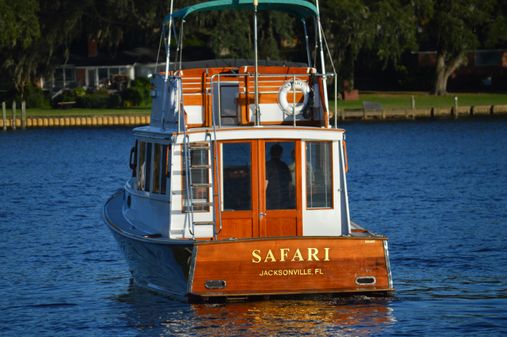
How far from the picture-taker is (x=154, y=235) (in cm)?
2252

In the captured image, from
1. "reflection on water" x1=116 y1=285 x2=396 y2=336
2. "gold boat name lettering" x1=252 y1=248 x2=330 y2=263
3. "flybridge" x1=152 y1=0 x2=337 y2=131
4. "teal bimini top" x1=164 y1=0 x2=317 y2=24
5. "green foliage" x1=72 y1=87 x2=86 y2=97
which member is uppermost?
"teal bimini top" x1=164 y1=0 x2=317 y2=24

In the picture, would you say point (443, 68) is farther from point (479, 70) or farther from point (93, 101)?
point (93, 101)

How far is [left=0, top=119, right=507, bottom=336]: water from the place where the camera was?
21.5m

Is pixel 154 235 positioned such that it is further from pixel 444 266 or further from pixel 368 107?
pixel 368 107

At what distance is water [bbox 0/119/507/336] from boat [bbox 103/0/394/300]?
0.66 metres

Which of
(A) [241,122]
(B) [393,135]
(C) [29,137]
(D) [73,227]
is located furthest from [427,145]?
(A) [241,122]

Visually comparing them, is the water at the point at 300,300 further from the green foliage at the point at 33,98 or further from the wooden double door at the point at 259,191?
the green foliage at the point at 33,98

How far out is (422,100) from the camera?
85.2m

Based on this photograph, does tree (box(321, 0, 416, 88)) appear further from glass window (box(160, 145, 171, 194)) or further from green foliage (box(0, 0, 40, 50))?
glass window (box(160, 145, 171, 194))

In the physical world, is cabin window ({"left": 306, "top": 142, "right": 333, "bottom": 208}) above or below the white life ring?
below

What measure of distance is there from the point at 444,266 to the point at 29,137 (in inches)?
1807

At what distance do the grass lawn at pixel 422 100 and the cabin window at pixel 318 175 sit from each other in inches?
2281

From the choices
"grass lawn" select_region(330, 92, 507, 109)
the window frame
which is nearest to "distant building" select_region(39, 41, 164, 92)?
"grass lawn" select_region(330, 92, 507, 109)

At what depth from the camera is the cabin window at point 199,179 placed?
70.7ft
